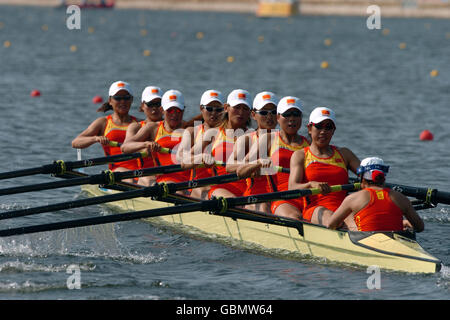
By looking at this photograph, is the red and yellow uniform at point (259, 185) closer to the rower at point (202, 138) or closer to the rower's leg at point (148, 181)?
the rower at point (202, 138)

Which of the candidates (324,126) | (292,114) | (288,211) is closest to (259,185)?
(288,211)

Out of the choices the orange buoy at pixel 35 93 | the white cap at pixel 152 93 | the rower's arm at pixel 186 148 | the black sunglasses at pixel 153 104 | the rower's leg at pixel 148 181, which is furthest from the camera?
the orange buoy at pixel 35 93

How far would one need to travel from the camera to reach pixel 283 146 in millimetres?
11336

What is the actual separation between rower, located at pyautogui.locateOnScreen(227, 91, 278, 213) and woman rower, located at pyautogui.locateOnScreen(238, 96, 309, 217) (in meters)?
0.02

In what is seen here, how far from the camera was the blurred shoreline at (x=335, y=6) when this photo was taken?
75938mm

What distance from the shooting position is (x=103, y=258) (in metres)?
11.0

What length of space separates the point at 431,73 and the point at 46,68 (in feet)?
52.8

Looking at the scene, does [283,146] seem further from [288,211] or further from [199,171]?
[199,171]

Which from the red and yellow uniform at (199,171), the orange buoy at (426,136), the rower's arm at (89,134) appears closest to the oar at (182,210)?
the red and yellow uniform at (199,171)

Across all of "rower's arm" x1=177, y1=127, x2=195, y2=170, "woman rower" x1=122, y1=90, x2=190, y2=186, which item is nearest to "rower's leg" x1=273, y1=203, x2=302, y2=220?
"rower's arm" x1=177, y1=127, x2=195, y2=170

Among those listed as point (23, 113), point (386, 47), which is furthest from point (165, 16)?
point (23, 113)

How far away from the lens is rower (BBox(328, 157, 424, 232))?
9734mm

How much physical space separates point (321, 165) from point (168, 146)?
3.31 meters

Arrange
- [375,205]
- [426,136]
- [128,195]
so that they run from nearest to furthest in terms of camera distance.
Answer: [375,205] → [128,195] → [426,136]
